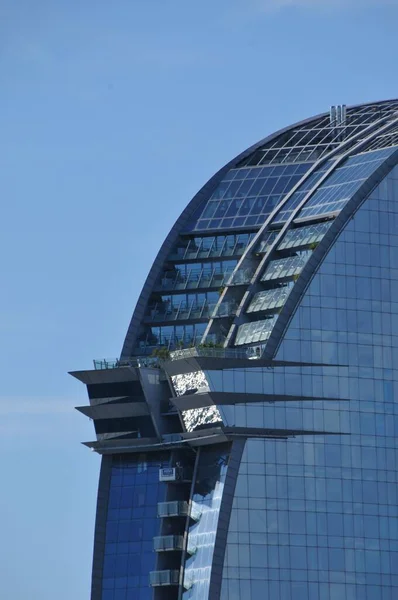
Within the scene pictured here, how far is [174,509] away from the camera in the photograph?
165 meters

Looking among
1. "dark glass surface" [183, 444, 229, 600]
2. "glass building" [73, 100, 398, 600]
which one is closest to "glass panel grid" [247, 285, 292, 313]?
"glass building" [73, 100, 398, 600]

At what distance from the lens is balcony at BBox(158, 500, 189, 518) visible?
540 feet

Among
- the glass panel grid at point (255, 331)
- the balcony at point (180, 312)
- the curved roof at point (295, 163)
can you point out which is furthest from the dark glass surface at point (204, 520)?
the balcony at point (180, 312)

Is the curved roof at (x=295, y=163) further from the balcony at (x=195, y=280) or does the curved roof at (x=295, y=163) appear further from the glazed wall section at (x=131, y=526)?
the glazed wall section at (x=131, y=526)

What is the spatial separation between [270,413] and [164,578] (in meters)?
16.4

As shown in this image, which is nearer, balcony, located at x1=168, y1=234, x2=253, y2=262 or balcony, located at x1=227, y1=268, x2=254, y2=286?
balcony, located at x1=227, y1=268, x2=254, y2=286

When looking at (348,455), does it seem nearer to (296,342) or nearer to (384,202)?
(296,342)

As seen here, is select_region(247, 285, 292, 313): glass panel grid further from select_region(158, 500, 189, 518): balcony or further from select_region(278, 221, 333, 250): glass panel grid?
select_region(158, 500, 189, 518): balcony

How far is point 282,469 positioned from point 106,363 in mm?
18524

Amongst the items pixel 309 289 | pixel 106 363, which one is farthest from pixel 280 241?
pixel 106 363

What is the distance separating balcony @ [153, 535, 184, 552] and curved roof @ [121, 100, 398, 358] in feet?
54.8

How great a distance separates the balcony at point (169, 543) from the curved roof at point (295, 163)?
16718 millimetres

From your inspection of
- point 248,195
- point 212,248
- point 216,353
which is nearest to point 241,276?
point 212,248

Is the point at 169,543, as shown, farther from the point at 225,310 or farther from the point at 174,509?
the point at 225,310
